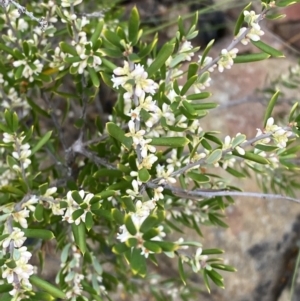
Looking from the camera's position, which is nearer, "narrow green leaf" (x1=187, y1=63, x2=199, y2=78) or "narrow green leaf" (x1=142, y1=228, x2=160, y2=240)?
"narrow green leaf" (x1=142, y1=228, x2=160, y2=240)

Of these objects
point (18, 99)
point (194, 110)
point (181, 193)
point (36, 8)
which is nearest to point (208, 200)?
point (181, 193)

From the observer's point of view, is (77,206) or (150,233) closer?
(150,233)

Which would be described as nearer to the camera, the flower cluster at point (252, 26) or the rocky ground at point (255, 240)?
the flower cluster at point (252, 26)

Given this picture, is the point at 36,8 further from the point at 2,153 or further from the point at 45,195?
the point at 45,195

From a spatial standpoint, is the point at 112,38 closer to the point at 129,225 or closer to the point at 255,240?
the point at 129,225

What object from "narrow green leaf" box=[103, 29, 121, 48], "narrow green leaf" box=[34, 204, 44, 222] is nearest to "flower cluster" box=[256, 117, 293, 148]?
"narrow green leaf" box=[103, 29, 121, 48]

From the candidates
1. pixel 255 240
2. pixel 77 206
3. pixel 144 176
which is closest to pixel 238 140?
pixel 144 176

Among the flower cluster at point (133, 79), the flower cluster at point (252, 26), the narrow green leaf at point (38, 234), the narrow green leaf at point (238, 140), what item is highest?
the flower cluster at point (252, 26)

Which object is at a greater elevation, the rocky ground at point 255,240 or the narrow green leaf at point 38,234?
the narrow green leaf at point 38,234

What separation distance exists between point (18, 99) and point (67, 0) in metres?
0.27

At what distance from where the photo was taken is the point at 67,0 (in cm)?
77

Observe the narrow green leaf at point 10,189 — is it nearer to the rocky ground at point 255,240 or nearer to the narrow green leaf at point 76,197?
the narrow green leaf at point 76,197

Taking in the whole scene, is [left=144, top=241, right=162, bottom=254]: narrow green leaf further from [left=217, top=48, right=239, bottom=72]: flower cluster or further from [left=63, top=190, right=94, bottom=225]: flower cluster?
[left=217, top=48, right=239, bottom=72]: flower cluster

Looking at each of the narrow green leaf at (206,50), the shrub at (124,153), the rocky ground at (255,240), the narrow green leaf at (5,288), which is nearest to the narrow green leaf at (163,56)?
the shrub at (124,153)
